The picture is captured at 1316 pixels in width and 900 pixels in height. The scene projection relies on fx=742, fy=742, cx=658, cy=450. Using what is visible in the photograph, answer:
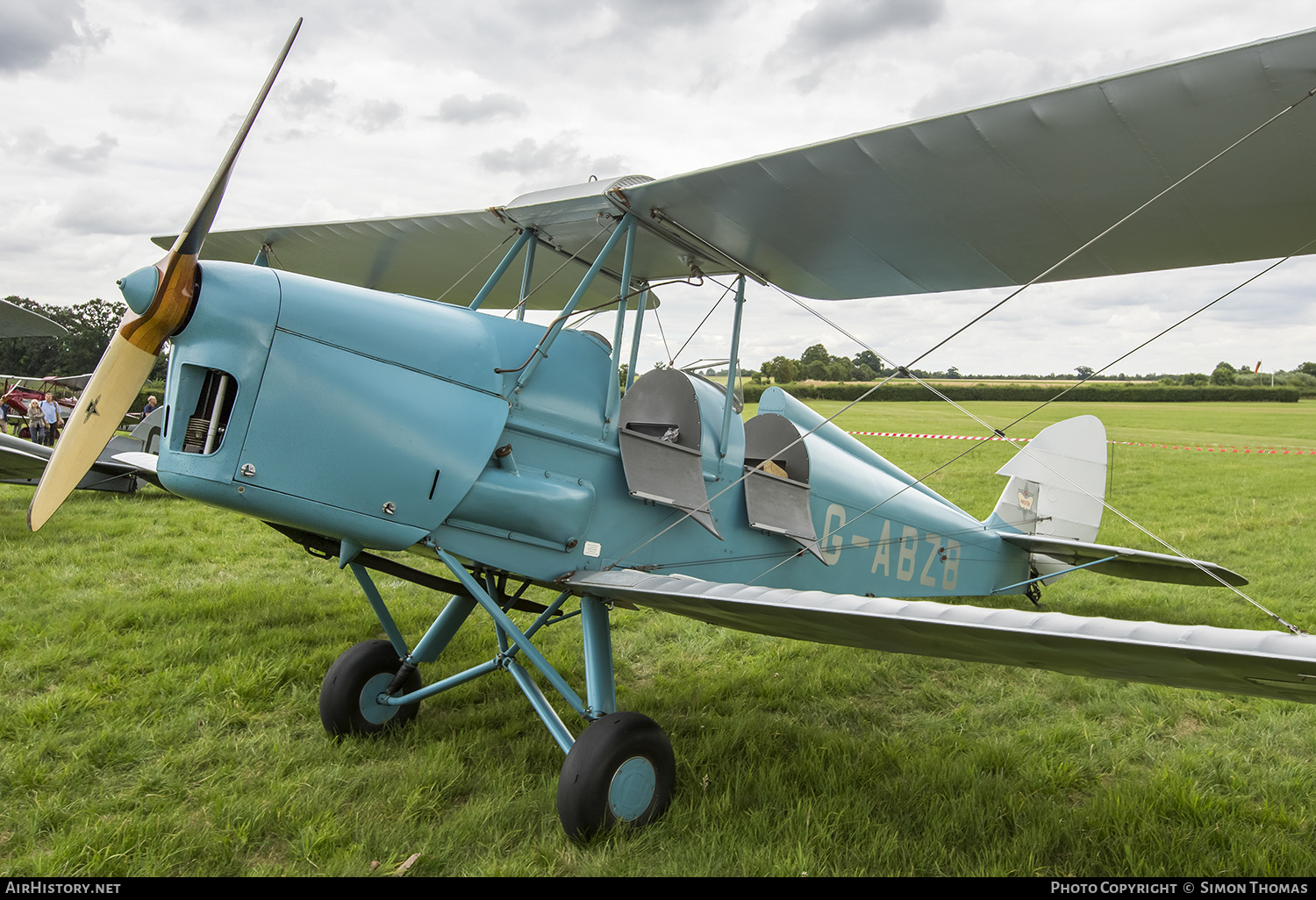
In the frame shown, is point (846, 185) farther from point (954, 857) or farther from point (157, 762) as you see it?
point (157, 762)

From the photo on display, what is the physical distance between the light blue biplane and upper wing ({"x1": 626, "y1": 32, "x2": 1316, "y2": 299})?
0.05 ft

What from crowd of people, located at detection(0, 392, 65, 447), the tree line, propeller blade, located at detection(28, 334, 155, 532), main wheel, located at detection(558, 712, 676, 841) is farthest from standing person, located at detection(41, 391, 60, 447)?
the tree line

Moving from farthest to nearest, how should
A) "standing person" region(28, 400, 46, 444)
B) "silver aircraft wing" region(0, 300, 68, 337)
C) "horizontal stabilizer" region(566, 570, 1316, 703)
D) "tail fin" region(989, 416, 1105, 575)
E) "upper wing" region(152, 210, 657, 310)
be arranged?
"standing person" region(28, 400, 46, 444)
"silver aircraft wing" region(0, 300, 68, 337)
"tail fin" region(989, 416, 1105, 575)
"upper wing" region(152, 210, 657, 310)
"horizontal stabilizer" region(566, 570, 1316, 703)

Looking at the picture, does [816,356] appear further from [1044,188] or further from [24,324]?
[24,324]

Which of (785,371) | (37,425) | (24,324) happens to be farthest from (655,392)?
(37,425)

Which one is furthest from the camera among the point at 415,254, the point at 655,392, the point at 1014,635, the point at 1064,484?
the point at 1064,484

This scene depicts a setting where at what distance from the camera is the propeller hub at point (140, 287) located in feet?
8.64

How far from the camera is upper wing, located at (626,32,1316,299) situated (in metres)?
2.60

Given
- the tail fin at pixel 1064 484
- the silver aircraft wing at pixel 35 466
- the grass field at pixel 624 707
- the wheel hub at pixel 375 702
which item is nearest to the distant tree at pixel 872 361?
the grass field at pixel 624 707

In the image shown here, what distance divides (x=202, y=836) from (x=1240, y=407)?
4671 centimetres

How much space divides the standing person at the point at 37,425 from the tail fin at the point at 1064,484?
2140 cm

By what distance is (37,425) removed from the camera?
18.8 m

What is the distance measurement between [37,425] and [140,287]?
69.7ft

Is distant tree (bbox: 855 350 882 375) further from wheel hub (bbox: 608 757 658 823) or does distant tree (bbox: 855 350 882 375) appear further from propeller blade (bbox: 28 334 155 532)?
propeller blade (bbox: 28 334 155 532)
